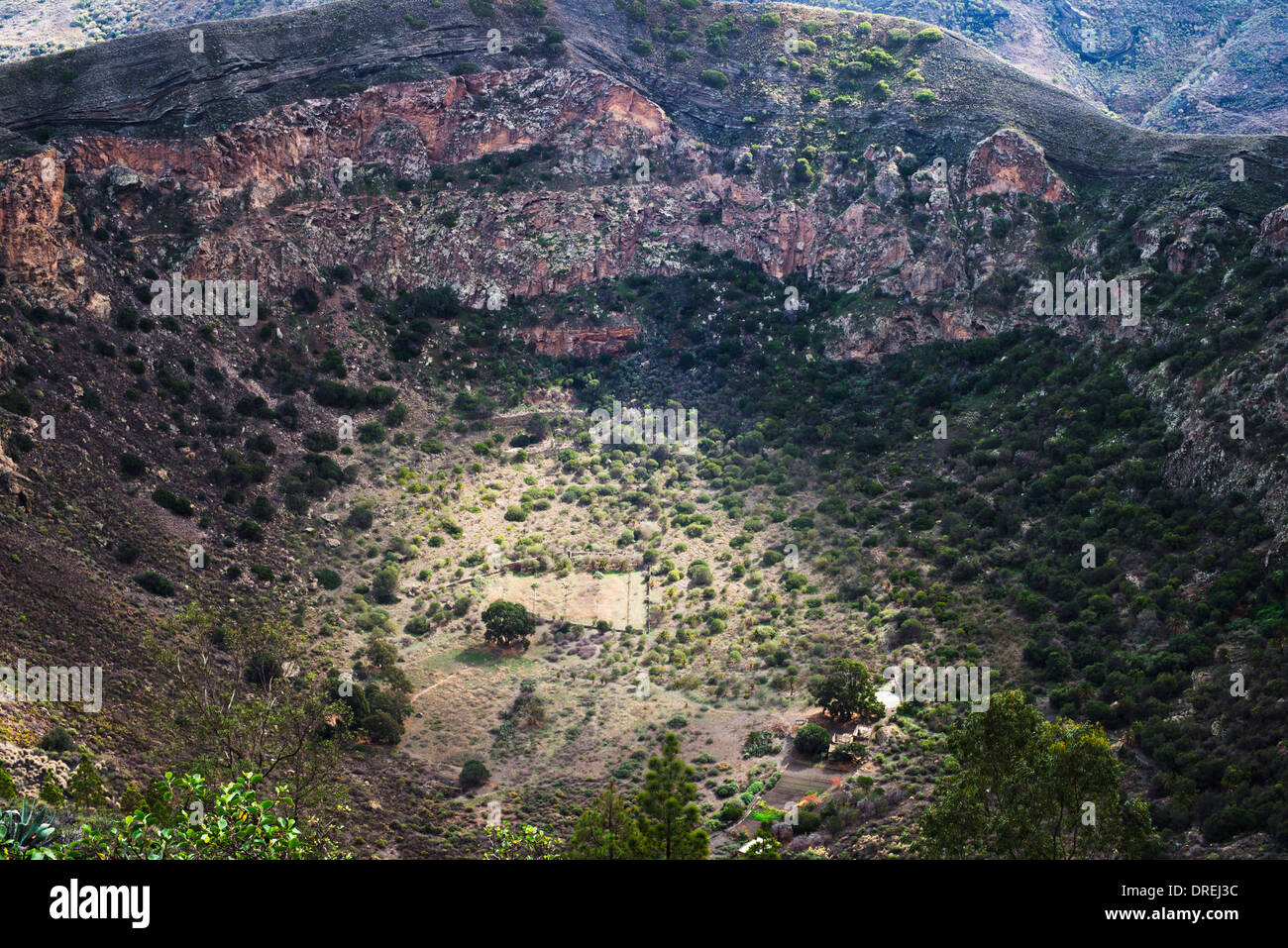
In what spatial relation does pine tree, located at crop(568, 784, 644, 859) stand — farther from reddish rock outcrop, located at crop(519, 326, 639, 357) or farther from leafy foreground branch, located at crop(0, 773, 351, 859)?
reddish rock outcrop, located at crop(519, 326, 639, 357)

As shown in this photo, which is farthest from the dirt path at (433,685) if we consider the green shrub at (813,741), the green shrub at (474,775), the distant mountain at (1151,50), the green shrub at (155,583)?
the distant mountain at (1151,50)

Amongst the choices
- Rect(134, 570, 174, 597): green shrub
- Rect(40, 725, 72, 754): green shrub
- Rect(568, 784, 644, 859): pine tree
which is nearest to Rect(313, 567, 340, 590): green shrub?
Rect(134, 570, 174, 597): green shrub

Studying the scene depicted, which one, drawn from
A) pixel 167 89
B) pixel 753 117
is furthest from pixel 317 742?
pixel 753 117

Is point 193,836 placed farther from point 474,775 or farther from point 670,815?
point 474,775

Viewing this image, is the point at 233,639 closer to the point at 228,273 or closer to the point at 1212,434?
the point at 228,273

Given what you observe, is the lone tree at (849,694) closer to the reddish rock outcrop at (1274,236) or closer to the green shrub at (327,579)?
the green shrub at (327,579)
